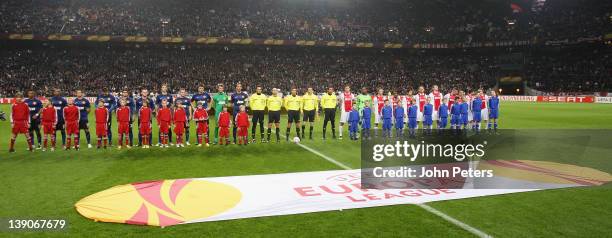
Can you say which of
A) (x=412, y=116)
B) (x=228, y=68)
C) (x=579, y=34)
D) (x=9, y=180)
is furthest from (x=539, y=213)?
(x=579, y=34)

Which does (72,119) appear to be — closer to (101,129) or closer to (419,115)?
(101,129)

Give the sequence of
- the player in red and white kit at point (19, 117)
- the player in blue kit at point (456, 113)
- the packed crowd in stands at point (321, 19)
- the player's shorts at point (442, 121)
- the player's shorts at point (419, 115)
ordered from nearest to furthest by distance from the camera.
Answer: the player in red and white kit at point (19, 117), the player in blue kit at point (456, 113), the player's shorts at point (442, 121), the player's shorts at point (419, 115), the packed crowd in stands at point (321, 19)

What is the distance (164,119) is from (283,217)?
7970mm

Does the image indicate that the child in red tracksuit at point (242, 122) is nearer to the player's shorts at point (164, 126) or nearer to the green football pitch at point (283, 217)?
the player's shorts at point (164, 126)

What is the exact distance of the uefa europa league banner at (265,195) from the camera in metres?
5.86

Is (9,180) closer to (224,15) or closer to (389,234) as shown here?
(389,234)

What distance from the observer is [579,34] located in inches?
1991

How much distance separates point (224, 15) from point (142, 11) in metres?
9.62

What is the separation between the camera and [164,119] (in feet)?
40.7

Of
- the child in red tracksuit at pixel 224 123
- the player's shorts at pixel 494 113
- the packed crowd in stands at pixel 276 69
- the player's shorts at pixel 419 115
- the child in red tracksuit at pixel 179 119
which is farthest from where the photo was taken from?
the packed crowd in stands at pixel 276 69

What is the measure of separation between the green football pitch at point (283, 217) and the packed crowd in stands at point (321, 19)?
3841 cm

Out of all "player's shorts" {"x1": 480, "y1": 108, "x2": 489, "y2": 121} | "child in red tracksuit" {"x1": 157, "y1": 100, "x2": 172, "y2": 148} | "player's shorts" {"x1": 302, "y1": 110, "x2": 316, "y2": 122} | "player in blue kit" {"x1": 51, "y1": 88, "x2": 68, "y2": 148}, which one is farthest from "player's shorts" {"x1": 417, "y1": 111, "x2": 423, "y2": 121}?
"player in blue kit" {"x1": 51, "y1": 88, "x2": 68, "y2": 148}

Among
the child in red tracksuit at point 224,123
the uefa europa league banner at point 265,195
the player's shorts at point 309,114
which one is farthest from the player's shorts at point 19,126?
the player's shorts at point 309,114

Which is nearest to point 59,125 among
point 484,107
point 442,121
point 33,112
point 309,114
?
point 33,112
